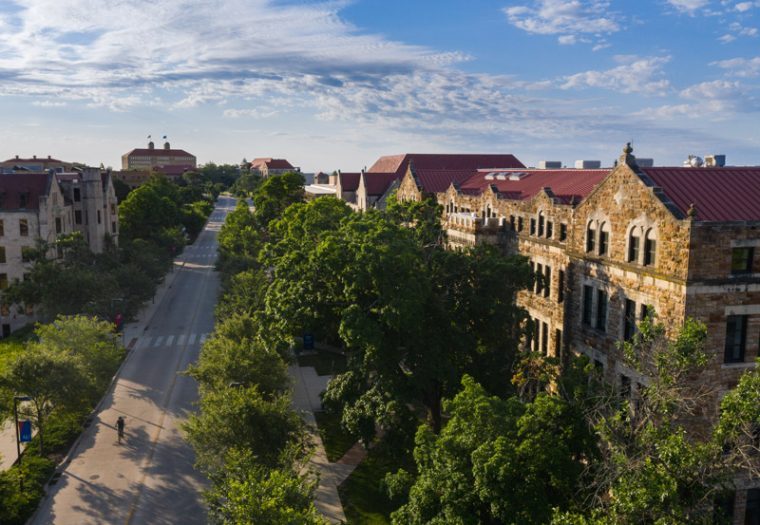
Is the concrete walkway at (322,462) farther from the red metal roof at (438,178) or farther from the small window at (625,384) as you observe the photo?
the red metal roof at (438,178)

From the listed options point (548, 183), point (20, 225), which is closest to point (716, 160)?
point (548, 183)

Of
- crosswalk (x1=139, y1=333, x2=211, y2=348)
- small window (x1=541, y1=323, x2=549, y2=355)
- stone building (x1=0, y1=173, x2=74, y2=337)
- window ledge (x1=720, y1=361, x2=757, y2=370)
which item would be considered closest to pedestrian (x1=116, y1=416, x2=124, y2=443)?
crosswalk (x1=139, y1=333, x2=211, y2=348)

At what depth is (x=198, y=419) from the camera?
2716 cm

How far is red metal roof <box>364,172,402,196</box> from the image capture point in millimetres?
84312

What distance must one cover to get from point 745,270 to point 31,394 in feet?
121

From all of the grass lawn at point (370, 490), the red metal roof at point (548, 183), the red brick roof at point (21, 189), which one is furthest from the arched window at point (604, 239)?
the red brick roof at point (21, 189)

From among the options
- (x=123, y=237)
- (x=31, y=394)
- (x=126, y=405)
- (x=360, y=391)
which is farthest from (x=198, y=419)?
(x=123, y=237)

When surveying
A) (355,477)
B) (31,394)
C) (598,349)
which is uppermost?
(598,349)

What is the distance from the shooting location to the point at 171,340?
5997 cm

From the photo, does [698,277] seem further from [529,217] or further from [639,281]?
[529,217]

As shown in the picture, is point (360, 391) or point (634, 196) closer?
point (634, 196)

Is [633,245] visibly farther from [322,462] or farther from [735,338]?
[322,462]

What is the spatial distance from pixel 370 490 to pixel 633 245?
18108mm

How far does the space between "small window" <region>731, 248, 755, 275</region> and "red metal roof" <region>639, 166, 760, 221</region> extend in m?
1.74
